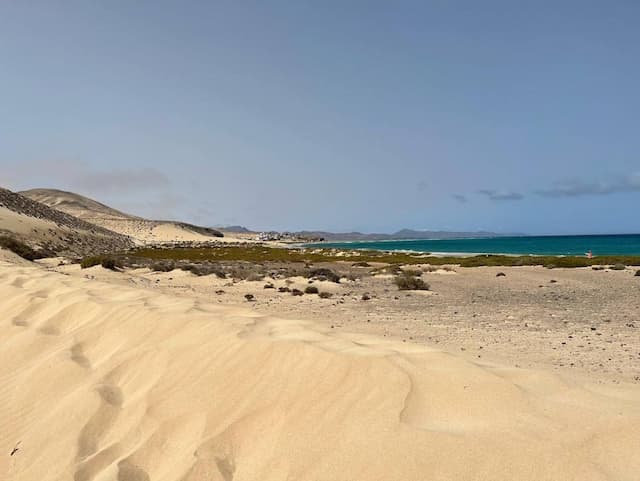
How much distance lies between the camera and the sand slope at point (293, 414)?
257cm

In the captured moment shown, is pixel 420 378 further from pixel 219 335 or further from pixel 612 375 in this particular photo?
pixel 612 375

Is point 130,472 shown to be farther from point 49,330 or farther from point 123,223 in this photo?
point 123,223

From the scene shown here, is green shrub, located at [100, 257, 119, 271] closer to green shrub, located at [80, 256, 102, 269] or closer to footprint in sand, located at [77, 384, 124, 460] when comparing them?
green shrub, located at [80, 256, 102, 269]

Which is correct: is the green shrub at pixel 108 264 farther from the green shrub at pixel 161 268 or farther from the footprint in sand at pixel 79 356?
the footprint in sand at pixel 79 356

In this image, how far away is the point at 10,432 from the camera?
4.05 meters

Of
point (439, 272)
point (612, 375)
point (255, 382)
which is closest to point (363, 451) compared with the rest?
point (255, 382)

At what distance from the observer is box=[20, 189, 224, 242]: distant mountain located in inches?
4348

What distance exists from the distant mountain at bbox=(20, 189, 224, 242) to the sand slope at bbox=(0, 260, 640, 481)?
97.0 meters

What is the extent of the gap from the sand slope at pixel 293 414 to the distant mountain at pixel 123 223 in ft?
318

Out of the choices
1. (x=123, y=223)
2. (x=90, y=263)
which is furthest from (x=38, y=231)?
(x=123, y=223)

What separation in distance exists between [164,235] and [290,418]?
118 m

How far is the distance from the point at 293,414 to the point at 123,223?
12356 cm

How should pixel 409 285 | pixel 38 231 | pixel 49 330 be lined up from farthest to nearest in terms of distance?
pixel 38 231 → pixel 409 285 → pixel 49 330

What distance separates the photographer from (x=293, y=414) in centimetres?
338
